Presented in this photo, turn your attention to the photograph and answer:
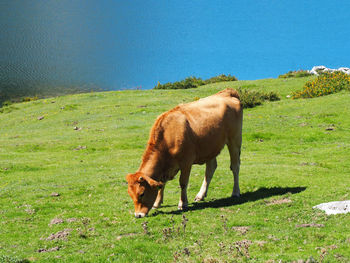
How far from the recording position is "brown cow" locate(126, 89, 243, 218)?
12193mm

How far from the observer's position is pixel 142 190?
467 inches

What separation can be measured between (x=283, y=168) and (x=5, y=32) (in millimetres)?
209281

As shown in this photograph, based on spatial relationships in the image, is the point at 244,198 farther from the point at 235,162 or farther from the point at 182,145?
the point at 182,145

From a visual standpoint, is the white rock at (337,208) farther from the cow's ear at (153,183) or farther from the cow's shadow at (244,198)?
the cow's ear at (153,183)

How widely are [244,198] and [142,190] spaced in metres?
5.02

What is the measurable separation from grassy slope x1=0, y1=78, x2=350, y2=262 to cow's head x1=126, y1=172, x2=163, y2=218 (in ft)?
1.43

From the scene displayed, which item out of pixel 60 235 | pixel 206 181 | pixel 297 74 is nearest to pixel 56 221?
pixel 60 235

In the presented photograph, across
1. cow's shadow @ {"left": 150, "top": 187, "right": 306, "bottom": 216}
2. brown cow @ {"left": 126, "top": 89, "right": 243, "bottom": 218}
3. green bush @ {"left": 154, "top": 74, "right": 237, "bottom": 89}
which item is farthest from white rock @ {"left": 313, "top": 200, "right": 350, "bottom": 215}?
green bush @ {"left": 154, "top": 74, "right": 237, "bottom": 89}

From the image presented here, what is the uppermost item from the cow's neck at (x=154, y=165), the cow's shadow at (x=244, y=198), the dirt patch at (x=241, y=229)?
the cow's neck at (x=154, y=165)

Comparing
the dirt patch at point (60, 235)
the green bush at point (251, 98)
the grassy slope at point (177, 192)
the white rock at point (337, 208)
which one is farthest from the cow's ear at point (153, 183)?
the green bush at point (251, 98)

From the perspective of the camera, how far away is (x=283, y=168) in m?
20.9

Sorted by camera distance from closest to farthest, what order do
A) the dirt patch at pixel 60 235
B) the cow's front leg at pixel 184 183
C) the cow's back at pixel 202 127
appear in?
the dirt patch at pixel 60 235 < the cow's back at pixel 202 127 < the cow's front leg at pixel 184 183

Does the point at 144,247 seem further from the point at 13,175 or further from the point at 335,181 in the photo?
the point at 13,175

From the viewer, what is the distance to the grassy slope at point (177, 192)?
9547mm
